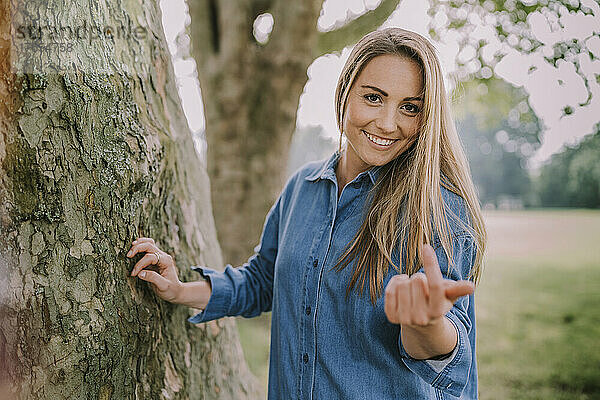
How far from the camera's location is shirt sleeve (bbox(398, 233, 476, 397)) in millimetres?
1341

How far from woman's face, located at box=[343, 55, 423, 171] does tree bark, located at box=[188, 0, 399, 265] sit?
3.50 meters

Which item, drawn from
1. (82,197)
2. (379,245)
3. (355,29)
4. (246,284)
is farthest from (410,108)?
(355,29)

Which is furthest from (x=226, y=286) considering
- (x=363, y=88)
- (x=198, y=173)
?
(x=363, y=88)

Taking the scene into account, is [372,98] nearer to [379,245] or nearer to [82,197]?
[379,245]

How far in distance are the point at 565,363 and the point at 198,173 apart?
4.58m

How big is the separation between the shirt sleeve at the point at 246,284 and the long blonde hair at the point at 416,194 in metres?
0.46

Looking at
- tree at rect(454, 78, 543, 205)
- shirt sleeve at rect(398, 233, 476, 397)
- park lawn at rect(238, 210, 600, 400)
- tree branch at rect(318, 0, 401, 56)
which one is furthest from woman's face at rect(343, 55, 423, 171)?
tree branch at rect(318, 0, 401, 56)

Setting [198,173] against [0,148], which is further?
[198,173]

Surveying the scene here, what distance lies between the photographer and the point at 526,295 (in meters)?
8.30

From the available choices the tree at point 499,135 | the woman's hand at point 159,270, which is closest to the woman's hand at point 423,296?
the woman's hand at point 159,270

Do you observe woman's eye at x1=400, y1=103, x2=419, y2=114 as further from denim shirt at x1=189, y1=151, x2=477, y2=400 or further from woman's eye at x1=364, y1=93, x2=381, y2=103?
denim shirt at x1=189, y1=151, x2=477, y2=400

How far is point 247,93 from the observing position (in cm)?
512

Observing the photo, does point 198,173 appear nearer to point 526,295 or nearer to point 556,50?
point 556,50

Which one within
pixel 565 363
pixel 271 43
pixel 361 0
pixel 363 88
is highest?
pixel 361 0
